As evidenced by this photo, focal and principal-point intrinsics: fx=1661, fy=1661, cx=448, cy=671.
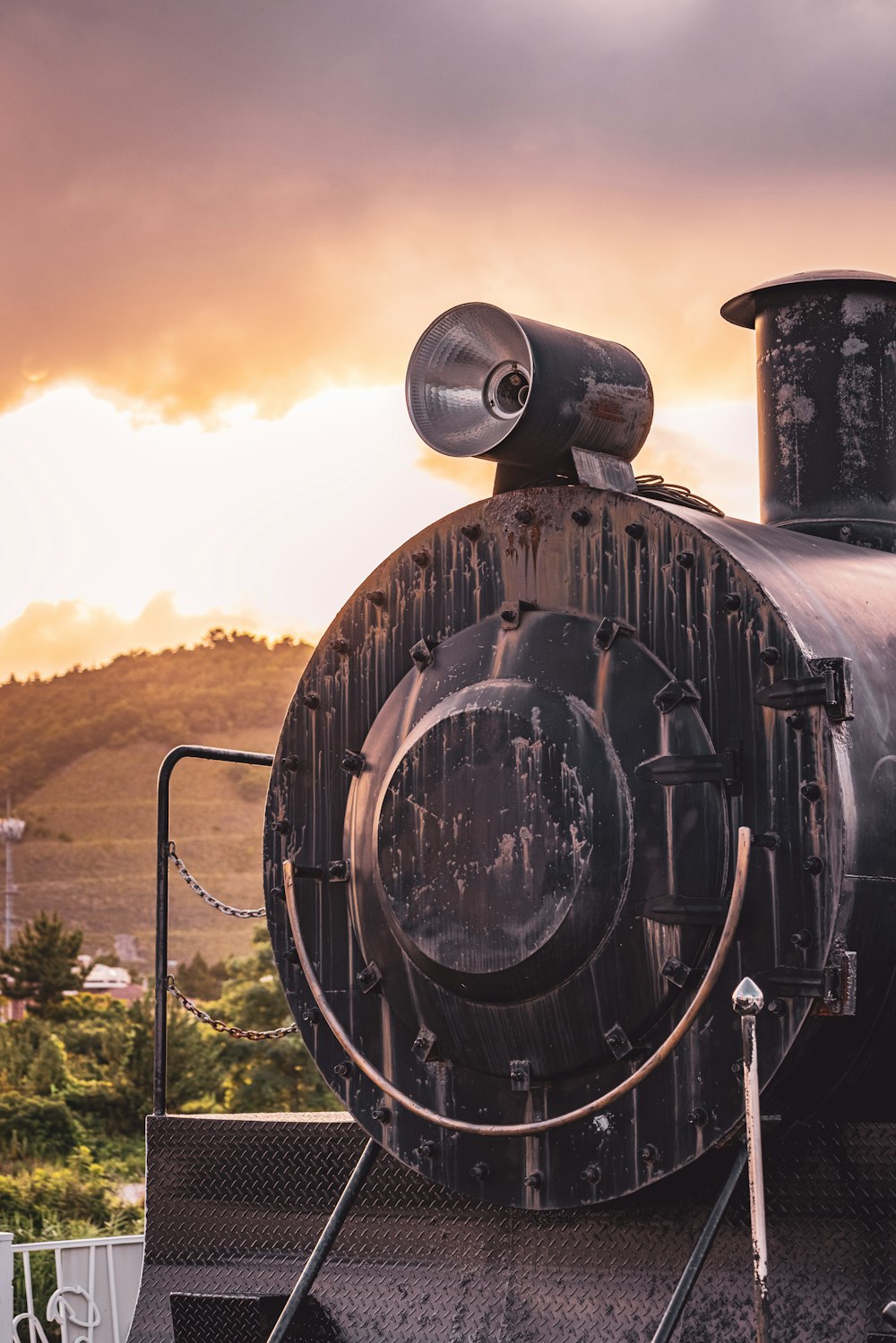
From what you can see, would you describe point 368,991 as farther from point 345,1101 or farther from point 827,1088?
point 827,1088

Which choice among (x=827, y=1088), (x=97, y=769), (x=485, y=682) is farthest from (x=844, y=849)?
(x=97, y=769)

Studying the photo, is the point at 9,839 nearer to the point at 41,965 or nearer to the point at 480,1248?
the point at 41,965

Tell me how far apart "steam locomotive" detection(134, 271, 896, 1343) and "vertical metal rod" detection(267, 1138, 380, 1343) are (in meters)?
0.15

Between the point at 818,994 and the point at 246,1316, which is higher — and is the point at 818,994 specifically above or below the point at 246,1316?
above

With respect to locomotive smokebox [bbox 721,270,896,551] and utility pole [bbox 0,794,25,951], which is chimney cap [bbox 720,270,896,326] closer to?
locomotive smokebox [bbox 721,270,896,551]

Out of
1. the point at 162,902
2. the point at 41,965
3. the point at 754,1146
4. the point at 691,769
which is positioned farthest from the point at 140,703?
the point at 754,1146

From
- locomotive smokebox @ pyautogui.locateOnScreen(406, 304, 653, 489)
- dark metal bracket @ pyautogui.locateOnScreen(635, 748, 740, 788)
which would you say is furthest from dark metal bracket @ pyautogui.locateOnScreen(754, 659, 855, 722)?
locomotive smokebox @ pyautogui.locateOnScreen(406, 304, 653, 489)

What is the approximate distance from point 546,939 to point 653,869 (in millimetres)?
317

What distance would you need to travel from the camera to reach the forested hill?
9012 centimetres

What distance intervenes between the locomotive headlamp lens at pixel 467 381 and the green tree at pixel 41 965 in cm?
4297

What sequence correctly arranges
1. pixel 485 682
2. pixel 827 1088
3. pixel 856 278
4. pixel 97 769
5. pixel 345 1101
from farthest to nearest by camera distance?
pixel 97 769 → pixel 856 278 → pixel 345 1101 → pixel 485 682 → pixel 827 1088

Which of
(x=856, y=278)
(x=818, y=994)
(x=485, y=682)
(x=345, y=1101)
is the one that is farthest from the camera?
(x=856, y=278)

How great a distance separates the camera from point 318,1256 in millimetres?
4484

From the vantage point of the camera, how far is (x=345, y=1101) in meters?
4.67
